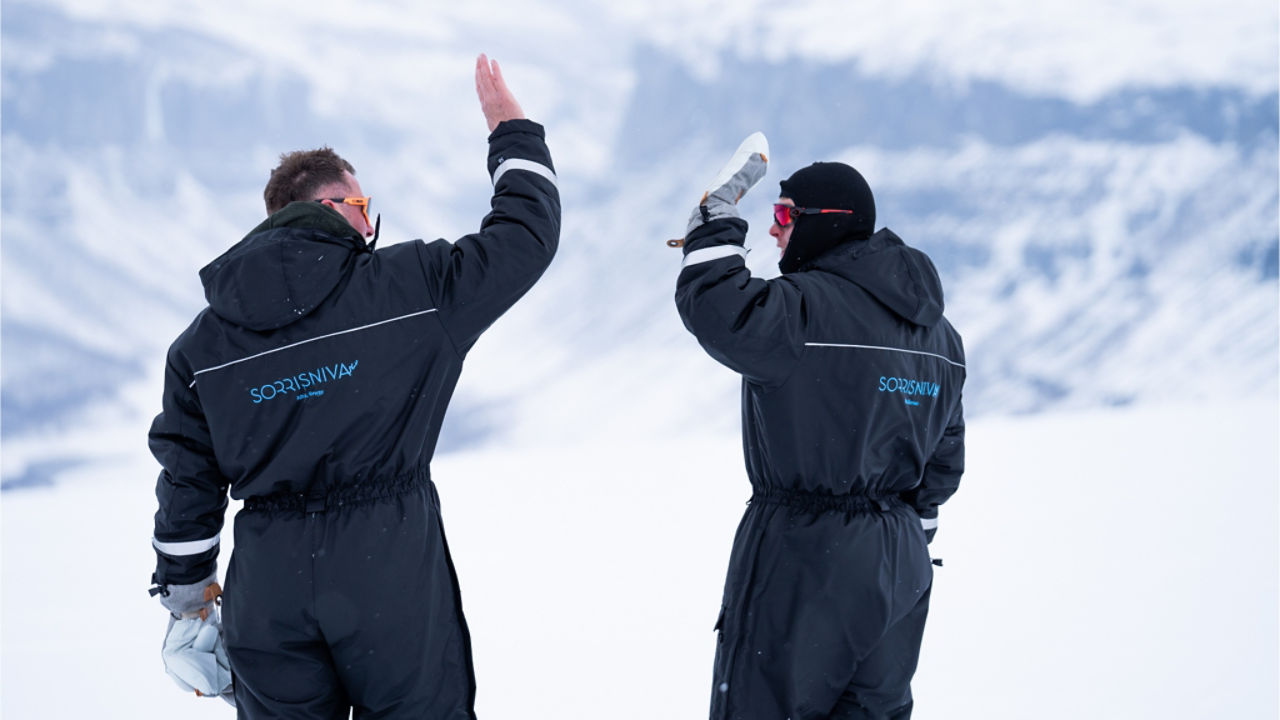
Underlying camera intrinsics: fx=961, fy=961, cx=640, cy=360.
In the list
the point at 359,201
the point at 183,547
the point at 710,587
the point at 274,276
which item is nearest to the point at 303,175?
the point at 359,201

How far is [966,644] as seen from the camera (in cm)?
378

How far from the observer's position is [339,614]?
1.71 metres

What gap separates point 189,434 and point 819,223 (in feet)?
4.37

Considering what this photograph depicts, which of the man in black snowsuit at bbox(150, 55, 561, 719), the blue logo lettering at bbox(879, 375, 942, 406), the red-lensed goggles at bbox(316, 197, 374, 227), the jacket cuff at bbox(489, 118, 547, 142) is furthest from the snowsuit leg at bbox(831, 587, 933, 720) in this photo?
the red-lensed goggles at bbox(316, 197, 374, 227)

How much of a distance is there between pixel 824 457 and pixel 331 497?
0.94 metres

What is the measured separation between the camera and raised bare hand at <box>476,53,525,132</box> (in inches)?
78.0

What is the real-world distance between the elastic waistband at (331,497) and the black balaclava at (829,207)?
0.97m

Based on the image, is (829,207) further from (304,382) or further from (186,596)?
(186,596)

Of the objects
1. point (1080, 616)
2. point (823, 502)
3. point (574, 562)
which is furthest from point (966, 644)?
point (823, 502)

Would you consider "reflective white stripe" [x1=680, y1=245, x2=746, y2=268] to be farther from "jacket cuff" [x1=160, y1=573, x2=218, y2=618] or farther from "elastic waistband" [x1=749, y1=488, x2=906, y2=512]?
"jacket cuff" [x1=160, y1=573, x2=218, y2=618]

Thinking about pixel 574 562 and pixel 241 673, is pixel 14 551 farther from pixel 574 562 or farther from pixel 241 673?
pixel 241 673

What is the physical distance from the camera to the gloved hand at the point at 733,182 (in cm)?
193

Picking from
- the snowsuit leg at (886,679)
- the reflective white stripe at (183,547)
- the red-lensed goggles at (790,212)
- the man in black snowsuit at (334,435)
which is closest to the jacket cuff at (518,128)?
the man in black snowsuit at (334,435)

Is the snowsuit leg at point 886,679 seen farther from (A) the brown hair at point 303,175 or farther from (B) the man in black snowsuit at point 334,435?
(A) the brown hair at point 303,175
